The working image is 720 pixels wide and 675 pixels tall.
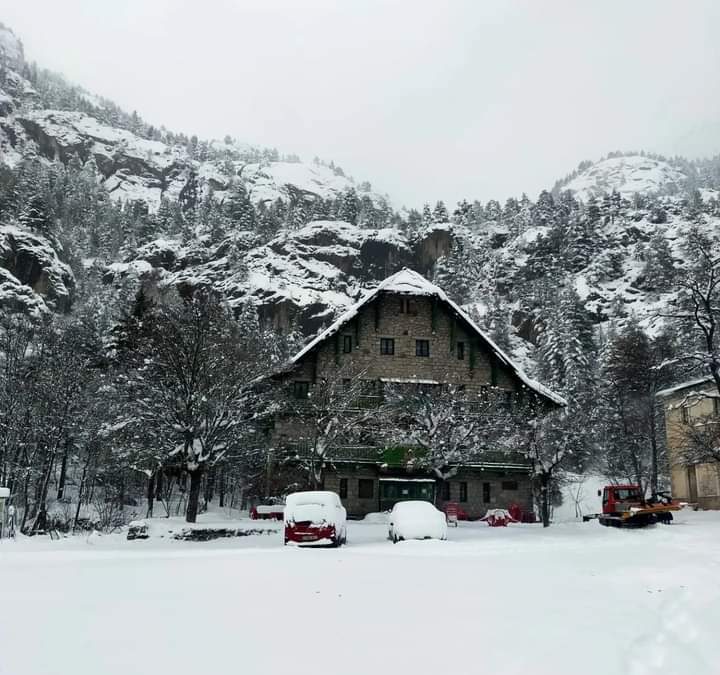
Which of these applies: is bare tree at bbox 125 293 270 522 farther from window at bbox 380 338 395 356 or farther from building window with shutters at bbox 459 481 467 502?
building window with shutters at bbox 459 481 467 502

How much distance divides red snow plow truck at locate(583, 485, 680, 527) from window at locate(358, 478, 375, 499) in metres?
12.3

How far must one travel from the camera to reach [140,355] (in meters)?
29.6

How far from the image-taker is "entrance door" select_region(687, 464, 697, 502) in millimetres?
44053

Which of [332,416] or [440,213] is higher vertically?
[440,213]

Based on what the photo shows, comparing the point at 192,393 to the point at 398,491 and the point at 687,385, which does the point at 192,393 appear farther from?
the point at 687,385

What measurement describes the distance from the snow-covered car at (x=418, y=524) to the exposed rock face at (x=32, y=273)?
7425 centimetres

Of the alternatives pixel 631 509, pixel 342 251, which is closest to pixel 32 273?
pixel 342 251

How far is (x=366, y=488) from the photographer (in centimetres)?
3575

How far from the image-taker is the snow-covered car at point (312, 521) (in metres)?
19.3

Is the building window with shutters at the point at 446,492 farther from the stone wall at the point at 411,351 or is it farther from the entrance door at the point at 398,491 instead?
the stone wall at the point at 411,351

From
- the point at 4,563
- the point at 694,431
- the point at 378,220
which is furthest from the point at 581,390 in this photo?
the point at 378,220

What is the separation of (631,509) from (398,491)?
12391mm

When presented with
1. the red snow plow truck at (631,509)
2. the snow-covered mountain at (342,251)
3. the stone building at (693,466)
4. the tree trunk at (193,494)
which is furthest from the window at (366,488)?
the snow-covered mountain at (342,251)

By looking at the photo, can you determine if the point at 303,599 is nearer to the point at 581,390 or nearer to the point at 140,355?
the point at 140,355
